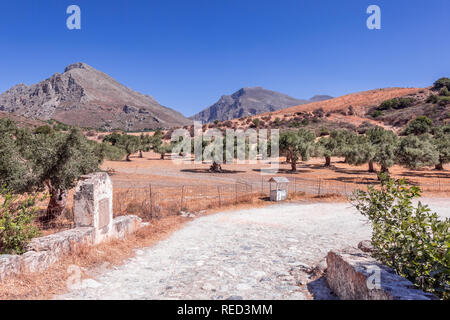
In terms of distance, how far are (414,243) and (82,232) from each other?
7.94m

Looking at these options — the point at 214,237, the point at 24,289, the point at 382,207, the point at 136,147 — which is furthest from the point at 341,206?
the point at 136,147

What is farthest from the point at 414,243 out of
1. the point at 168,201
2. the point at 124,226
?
the point at 168,201

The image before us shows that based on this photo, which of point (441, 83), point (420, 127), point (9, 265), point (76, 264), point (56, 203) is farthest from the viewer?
point (441, 83)

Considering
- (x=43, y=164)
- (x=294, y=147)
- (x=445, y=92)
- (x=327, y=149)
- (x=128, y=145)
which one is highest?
(x=445, y=92)

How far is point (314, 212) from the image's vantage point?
663 inches

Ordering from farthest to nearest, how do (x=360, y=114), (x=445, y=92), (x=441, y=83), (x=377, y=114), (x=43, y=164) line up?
(x=441, y=83) → (x=360, y=114) → (x=377, y=114) → (x=445, y=92) → (x=43, y=164)

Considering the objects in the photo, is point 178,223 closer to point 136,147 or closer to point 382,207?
point 382,207

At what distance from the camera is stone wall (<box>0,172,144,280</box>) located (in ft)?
19.2

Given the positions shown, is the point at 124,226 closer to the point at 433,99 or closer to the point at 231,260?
the point at 231,260

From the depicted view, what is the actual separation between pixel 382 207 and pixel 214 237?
6.94 metres

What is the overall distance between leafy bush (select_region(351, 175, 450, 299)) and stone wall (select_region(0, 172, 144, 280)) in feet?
23.3

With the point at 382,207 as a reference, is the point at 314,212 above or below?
below

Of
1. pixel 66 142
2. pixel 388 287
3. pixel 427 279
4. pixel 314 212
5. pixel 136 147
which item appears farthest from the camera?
pixel 136 147

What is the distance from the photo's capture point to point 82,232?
792 centimetres
